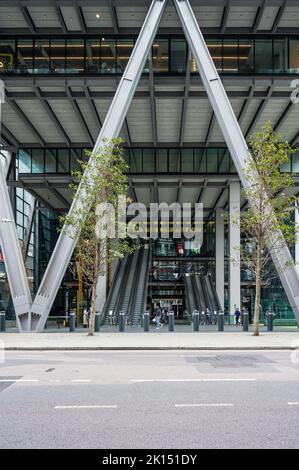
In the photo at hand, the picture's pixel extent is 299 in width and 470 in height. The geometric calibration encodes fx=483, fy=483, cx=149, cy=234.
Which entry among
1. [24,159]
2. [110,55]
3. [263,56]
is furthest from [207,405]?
[24,159]

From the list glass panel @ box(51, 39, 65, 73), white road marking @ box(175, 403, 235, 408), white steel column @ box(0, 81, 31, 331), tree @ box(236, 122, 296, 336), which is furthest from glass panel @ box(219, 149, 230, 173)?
white road marking @ box(175, 403, 235, 408)

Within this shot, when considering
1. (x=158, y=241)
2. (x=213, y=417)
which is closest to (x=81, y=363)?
(x=213, y=417)

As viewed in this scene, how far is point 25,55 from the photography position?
26875 mm

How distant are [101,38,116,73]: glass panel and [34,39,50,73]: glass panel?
3035mm

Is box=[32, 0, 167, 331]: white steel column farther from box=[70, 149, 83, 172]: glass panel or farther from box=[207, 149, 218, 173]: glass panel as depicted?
box=[207, 149, 218, 173]: glass panel

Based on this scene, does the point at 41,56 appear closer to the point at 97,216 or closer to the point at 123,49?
the point at 123,49

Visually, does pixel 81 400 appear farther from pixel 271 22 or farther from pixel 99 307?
pixel 99 307

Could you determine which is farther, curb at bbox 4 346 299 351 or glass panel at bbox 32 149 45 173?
glass panel at bbox 32 149 45 173

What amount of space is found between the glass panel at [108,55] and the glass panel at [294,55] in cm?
986

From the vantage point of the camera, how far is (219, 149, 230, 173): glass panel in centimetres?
3639

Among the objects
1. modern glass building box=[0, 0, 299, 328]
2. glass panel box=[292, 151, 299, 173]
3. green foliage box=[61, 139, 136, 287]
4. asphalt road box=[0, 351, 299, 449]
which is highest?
modern glass building box=[0, 0, 299, 328]

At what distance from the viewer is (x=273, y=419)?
6910mm

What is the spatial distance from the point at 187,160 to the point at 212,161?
1.88 metres

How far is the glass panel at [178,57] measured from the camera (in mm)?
27125
